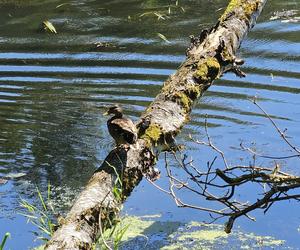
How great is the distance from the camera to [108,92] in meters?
8.77

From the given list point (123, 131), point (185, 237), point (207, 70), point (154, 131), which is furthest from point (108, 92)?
point (123, 131)

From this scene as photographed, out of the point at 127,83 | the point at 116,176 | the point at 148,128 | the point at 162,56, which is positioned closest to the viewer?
the point at 116,176

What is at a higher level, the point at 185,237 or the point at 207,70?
the point at 207,70

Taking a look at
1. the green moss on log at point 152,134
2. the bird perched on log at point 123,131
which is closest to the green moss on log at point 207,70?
the green moss on log at point 152,134

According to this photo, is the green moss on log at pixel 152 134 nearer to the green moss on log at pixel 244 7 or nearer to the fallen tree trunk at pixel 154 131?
the fallen tree trunk at pixel 154 131

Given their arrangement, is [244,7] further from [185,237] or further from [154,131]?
[185,237]

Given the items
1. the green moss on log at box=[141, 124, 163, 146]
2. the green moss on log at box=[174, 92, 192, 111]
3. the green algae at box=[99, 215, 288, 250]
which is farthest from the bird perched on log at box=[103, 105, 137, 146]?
the green moss on log at box=[174, 92, 192, 111]

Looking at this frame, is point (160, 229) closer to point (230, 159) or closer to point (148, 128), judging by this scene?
point (148, 128)

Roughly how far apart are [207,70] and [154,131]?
3.63ft

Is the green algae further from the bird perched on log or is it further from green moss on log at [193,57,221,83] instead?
green moss on log at [193,57,221,83]

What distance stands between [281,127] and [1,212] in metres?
2.99

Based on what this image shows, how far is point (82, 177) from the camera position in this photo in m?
6.40

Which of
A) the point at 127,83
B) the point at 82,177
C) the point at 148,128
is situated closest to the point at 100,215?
the point at 148,128

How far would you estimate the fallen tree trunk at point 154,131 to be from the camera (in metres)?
3.88
